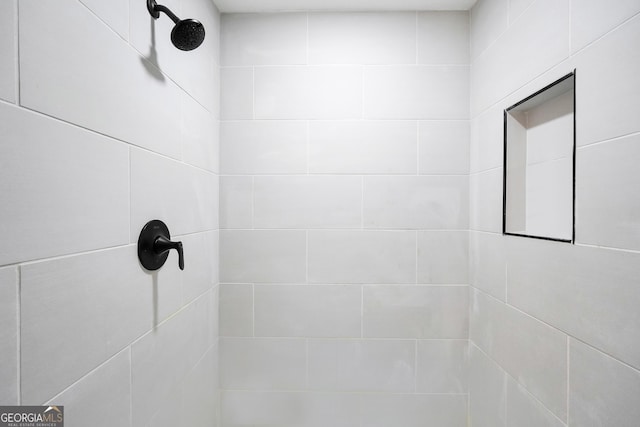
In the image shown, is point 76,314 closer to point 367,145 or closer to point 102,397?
point 102,397

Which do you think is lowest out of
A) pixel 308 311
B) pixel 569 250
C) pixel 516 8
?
pixel 308 311

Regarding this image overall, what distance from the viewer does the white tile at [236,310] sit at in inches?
64.9

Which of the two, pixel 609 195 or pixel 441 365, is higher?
pixel 609 195

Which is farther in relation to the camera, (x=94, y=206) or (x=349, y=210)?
(x=349, y=210)

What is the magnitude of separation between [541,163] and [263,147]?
3.75 ft

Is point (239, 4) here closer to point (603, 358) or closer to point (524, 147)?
point (524, 147)

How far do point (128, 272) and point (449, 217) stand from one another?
4.40 ft

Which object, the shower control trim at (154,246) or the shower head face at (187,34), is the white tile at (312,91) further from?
the shower control trim at (154,246)

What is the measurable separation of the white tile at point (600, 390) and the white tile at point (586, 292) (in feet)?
0.11

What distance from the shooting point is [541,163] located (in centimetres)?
121

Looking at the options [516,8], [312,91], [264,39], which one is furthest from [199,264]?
[516,8]

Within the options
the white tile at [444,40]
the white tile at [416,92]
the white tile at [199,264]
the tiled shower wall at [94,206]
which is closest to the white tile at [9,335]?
the tiled shower wall at [94,206]
